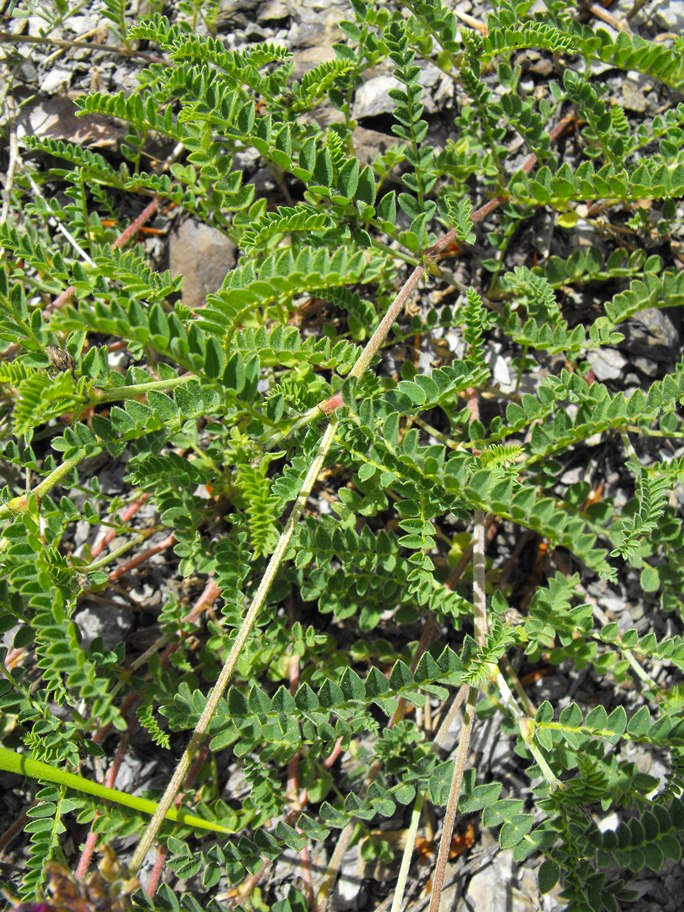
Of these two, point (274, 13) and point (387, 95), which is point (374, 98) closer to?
point (387, 95)

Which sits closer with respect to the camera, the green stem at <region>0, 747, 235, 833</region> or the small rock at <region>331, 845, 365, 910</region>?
the green stem at <region>0, 747, 235, 833</region>

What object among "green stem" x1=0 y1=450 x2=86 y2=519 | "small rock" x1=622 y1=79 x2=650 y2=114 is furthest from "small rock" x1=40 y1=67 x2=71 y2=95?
"small rock" x1=622 y1=79 x2=650 y2=114

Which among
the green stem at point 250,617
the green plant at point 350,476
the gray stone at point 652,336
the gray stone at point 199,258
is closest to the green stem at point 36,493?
the green plant at point 350,476

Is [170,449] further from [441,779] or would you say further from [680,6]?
[680,6]

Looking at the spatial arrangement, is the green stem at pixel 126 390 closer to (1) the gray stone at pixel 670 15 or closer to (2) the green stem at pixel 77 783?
(2) the green stem at pixel 77 783

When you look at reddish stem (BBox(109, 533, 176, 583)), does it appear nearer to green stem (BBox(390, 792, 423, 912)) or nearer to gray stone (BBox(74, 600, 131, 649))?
gray stone (BBox(74, 600, 131, 649))

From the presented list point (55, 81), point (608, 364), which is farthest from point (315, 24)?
point (608, 364)
